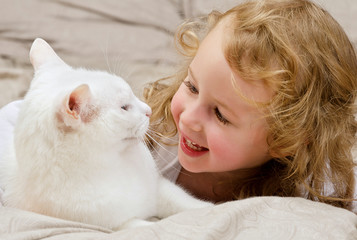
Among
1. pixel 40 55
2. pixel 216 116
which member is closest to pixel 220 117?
pixel 216 116

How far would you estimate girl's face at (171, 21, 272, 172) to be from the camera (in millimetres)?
934

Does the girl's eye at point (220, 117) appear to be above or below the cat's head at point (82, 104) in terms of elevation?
above

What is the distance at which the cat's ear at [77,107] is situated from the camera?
31.4 inches

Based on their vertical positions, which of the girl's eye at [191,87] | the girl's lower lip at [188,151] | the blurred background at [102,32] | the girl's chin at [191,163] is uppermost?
the girl's eye at [191,87]

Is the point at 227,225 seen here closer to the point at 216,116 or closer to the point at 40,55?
the point at 216,116

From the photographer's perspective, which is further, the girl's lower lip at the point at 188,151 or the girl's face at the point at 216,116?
the girl's lower lip at the point at 188,151

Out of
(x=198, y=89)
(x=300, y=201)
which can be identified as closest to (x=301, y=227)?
(x=300, y=201)

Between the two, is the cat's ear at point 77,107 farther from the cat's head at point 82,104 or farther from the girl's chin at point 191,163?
the girl's chin at point 191,163

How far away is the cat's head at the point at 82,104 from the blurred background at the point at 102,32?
0.55 metres

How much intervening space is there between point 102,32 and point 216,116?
827 millimetres

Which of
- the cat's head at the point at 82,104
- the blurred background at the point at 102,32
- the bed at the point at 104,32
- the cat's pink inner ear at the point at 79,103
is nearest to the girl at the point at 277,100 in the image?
the cat's head at the point at 82,104

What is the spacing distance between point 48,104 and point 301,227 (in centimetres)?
52

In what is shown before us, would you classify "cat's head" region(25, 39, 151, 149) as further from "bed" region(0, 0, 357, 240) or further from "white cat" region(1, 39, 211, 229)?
"bed" region(0, 0, 357, 240)

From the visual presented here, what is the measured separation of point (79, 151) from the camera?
858 millimetres
